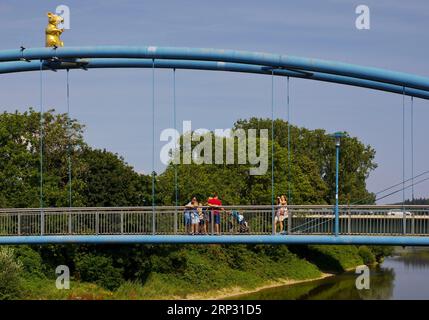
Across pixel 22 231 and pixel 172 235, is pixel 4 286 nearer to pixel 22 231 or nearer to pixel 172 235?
pixel 22 231

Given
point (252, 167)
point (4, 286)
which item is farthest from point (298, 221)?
point (252, 167)

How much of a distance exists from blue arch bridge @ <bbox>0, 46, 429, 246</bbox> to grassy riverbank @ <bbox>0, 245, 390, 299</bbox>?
31.3ft

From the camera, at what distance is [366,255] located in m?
68.6

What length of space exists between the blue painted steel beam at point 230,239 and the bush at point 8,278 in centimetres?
1029

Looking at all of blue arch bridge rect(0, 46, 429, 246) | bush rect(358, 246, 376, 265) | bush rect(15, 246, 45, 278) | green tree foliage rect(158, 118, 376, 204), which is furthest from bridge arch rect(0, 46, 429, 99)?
bush rect(358, 246, 376, 265)

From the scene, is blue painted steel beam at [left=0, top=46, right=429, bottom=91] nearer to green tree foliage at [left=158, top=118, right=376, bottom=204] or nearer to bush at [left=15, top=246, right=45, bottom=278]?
green tree foliage at [left=158, top=118, right=376, bottom=204]

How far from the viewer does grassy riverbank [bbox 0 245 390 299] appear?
40719 millimetres

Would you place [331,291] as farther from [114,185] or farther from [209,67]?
[209,67]

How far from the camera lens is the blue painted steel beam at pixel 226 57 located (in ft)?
88.1

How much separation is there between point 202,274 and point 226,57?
2154 cm

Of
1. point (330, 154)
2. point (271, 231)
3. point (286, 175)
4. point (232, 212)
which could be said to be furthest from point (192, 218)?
point (330, 154)

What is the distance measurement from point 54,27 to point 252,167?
34063mm

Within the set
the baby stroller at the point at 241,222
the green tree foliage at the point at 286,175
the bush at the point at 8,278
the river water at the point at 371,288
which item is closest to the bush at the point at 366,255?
the river water at the point at 371,288
